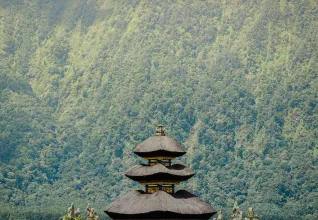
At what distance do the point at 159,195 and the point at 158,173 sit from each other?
0.93m

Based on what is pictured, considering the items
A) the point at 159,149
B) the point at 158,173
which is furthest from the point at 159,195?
the point at 159,149

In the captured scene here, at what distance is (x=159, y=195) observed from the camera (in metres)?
39.9

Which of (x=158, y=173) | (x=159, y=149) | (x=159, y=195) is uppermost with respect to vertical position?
(x=159, y=149)

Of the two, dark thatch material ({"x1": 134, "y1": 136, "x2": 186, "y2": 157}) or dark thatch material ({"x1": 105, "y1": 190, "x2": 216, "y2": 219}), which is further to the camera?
dark thatch material ({"x1": 134, "y1": 136, "x2": 186, "y2": 157})

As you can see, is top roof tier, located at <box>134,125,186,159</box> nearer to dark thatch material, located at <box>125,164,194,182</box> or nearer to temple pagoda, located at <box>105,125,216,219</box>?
temple pagoda, located at <box>105,125,216,219</box>

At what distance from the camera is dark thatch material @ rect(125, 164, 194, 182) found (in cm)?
4000

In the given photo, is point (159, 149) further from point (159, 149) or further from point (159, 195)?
point (159, 195)

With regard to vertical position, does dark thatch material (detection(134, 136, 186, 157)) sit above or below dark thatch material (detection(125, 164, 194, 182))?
above

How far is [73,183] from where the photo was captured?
587 ft

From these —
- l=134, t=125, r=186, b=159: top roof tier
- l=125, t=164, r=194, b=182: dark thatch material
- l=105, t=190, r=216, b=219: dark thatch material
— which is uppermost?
l=134, t=125, r=186, b=159: top roof tier

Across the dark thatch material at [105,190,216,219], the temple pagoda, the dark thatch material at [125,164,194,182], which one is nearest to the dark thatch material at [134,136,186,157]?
the temple pagoda

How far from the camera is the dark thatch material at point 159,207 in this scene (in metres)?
39.1

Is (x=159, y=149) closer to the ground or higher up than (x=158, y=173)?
higher up

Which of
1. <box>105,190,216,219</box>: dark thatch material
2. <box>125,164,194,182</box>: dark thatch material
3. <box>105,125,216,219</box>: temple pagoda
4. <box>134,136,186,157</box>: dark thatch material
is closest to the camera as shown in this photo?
<box>105,190,216,219</box>: dark thatch material
